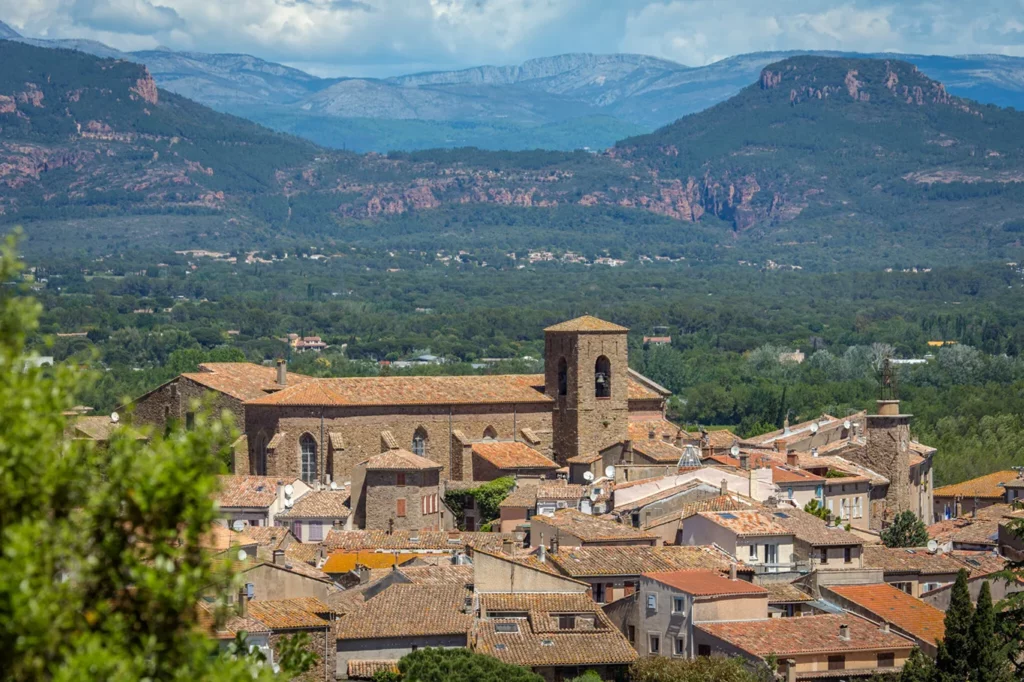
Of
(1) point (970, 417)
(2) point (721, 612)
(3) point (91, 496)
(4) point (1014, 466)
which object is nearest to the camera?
(3) point (91, 496)

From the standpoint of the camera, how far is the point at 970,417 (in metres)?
81.3

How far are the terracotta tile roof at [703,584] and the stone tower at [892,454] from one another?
842 inches

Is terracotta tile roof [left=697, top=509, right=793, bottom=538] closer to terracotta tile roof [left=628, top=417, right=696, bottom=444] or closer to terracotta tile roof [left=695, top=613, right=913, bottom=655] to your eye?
terracotta tile roof [left=695, top=613, right=913, bottom=655]

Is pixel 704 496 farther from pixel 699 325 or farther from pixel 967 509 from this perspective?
pixel 699 325

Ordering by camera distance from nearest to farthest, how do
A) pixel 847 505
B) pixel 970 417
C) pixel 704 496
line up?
pixel 704 496 → pixel 847 505 → pixel 970 417

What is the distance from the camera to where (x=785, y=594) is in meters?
35.0

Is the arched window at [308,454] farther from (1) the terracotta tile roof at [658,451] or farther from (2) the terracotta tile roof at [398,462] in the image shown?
(1) the terracotta tile roof at [658,451]

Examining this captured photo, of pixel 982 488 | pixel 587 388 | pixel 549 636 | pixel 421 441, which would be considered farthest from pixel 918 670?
Result: pixel 982 488

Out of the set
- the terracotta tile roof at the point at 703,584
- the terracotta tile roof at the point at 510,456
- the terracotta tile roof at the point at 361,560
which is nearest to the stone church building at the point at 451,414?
the terracotta tile roof at the point at 510,456

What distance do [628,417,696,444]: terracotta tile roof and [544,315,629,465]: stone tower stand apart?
0.44 m

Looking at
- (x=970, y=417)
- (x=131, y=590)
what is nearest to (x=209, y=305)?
(x=970, y=417)

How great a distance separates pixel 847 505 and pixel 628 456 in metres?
5.49

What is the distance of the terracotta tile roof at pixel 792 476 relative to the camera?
50312 mm

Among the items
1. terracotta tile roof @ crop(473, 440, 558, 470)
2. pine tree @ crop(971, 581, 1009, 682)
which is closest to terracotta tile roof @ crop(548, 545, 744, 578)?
pine tree @ crop(971, 581, 1009, 682)
